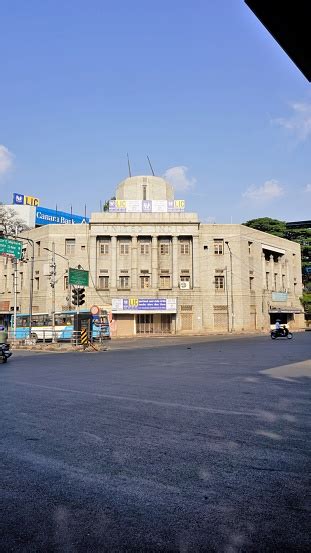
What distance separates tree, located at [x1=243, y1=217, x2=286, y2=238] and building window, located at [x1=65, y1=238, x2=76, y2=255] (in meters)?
34.9

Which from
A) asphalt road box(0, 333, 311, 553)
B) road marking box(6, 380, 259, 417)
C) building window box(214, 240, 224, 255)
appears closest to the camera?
asphalt road box(0, 333, 311, 553)

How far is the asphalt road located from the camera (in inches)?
111

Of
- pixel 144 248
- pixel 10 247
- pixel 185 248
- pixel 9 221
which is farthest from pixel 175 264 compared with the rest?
pixel 9 221

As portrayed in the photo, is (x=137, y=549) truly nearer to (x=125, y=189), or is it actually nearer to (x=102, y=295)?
(x=102, y=295)

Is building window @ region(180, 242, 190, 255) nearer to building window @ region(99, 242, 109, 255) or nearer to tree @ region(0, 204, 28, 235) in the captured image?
building window @ region(99, 242, 109, 255)

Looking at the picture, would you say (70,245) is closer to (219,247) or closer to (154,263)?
(154,263)

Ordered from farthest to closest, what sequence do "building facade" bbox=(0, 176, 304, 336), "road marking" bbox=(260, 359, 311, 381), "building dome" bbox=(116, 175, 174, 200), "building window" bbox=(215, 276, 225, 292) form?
"building dome" bbox=(116, 175, 174, 200) → "building window" bbox=(215, 276, 225, 292) → "building facade" bbox=(0, 176, 304, 336) → "road marking" bbox=(260, 359, 311, 381)

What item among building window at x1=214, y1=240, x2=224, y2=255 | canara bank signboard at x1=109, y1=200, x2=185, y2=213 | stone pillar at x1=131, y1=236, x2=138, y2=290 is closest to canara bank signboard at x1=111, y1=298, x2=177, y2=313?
stone pillar at x1=131, y1=236, x2=138, y2=290

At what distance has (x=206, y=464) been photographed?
13.9 feet

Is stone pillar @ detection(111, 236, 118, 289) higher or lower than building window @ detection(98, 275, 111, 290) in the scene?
higher

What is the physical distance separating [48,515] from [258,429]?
3.37 meters

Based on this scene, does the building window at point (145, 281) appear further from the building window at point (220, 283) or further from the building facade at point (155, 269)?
the building window at point (220, 283)

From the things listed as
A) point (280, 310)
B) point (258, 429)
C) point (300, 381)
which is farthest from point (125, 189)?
point (258, 429)

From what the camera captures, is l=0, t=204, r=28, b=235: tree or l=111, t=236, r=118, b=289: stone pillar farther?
l=0, t=204, r=28, b=235: tree
